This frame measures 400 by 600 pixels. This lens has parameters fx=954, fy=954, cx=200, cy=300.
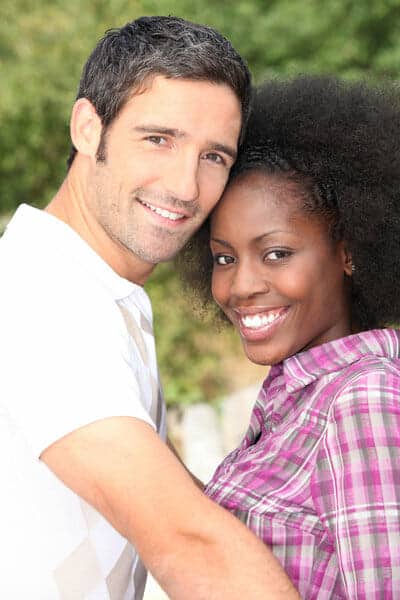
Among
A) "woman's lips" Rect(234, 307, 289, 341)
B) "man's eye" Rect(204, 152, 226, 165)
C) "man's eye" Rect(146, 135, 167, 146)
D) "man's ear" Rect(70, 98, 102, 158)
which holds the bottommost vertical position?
"woman's lips" Rect(234, 307, 289, 341)

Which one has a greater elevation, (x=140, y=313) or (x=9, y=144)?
(x=9, y=144)

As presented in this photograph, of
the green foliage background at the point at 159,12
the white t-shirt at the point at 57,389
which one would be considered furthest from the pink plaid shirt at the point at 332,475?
the green foliage background at the point at 159,12

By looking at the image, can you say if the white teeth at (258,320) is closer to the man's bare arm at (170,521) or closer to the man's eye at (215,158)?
the man's eye at (215,158)

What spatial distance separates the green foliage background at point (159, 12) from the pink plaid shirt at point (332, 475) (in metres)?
5.88

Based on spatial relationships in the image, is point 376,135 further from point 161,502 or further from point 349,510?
point 161,502

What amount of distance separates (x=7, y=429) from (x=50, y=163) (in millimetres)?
7051

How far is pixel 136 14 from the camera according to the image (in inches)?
346

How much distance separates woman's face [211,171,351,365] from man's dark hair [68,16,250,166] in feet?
0.86

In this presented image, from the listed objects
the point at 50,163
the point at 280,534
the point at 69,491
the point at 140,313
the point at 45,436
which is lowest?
the point at 280,534

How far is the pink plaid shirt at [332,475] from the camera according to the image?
6.12 ft

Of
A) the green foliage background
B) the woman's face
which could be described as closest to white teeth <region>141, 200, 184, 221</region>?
the woman's face

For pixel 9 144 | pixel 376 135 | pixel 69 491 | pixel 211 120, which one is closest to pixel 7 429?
pixel 69 491

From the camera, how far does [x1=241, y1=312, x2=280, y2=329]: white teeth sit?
2496mm

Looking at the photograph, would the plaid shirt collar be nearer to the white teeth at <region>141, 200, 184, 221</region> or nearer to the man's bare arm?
the white teeth at <region>141, 200, 184, 221</region>
